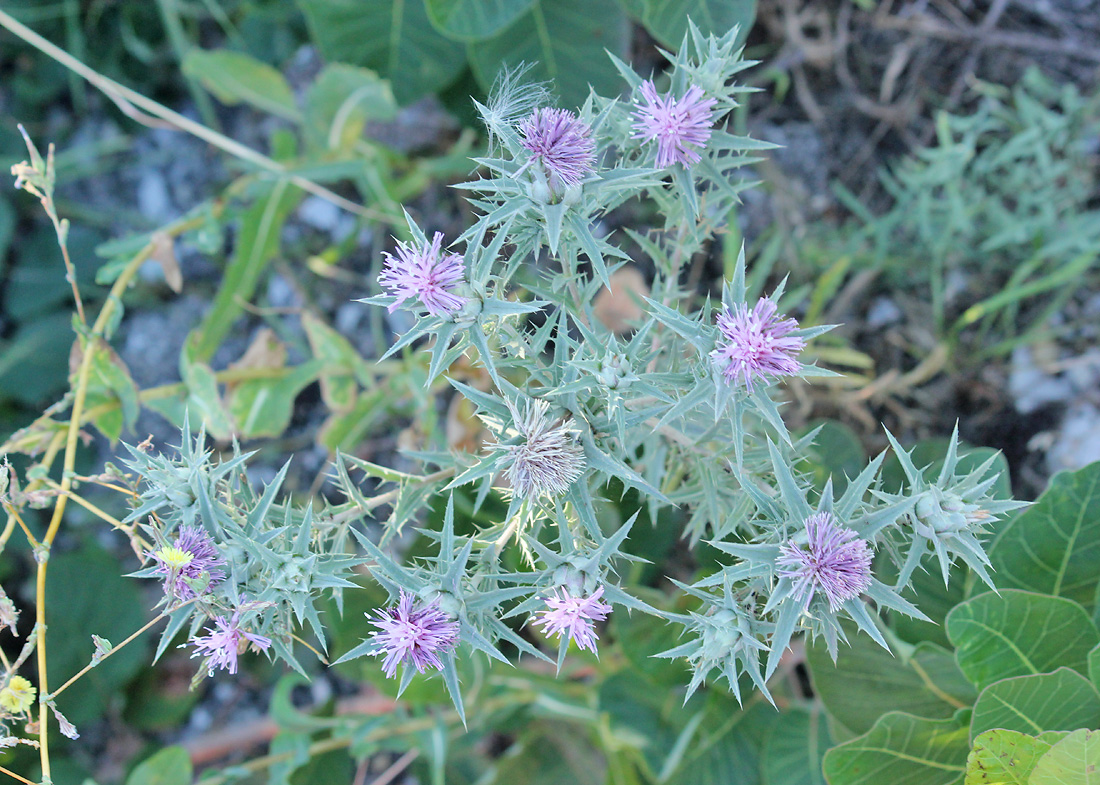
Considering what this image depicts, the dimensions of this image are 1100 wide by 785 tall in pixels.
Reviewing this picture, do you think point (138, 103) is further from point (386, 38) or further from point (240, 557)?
point (240, 557)

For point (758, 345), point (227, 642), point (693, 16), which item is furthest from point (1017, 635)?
point (693, 16)

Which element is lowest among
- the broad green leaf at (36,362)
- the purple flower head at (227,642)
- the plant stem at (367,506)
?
the broad green leaf at (36,362)

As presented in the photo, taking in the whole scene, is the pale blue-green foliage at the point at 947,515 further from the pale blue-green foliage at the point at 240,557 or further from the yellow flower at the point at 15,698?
the yellow flower at the point at 15,698

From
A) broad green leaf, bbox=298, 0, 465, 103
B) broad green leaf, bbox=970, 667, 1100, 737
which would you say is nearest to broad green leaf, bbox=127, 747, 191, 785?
broad green leaf, bbox=970, 667, 1100, 737

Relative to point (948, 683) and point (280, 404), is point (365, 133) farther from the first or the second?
point (948, 683)

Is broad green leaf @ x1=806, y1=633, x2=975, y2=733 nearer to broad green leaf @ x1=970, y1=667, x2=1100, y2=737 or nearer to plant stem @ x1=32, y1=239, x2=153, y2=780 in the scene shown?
broad green leaf @ x1=970, y1=667, x2=1100, y2=737

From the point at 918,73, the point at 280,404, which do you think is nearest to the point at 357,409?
the point at 280,404

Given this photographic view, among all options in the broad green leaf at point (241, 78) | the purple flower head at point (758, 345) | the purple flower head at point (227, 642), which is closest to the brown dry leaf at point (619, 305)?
the broad green leaf at point (241, 78)
